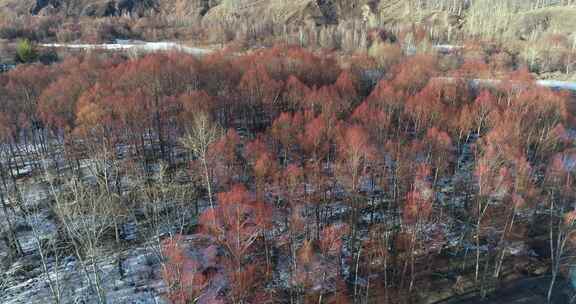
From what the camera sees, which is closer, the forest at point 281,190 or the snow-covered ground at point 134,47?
the forest at point 281,190

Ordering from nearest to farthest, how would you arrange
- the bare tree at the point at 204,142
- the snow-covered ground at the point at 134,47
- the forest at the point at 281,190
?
the forest at the point at 281,190, the bare tree at the point at 204,142, the snow-covered ground at the point at 134,47

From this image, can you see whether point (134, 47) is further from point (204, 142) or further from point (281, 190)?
point (281, 190)

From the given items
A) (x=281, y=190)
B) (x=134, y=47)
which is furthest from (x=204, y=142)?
(x=134, y=47)

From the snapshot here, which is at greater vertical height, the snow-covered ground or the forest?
the snow-covered ground

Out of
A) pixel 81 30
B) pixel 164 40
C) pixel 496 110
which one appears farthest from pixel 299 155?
pixel 81 30

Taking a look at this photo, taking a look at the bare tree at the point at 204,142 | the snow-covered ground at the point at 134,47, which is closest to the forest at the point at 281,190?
the bare tree at the point at 204,142

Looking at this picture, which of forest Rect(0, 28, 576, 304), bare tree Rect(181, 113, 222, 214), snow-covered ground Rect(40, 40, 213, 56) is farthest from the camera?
snow-covered ground Rect(40, 40, 213, 56)

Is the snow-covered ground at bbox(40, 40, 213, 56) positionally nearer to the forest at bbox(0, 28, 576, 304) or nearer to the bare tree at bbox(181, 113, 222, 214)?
the forest at bbox(0, 28, 576, 304)

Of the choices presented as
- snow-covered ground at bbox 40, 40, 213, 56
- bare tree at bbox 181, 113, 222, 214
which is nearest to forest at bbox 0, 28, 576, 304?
bare tree at bbox 181, 113, 222, 214

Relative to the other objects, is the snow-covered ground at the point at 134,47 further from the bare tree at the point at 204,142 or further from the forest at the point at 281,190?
the bare tree at the point at 204,142
